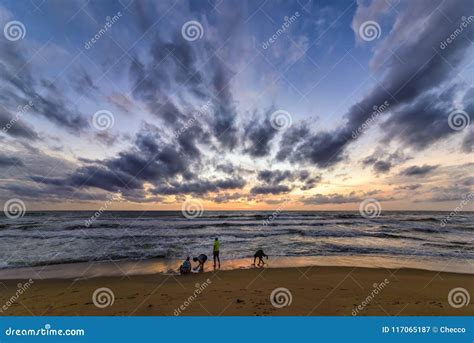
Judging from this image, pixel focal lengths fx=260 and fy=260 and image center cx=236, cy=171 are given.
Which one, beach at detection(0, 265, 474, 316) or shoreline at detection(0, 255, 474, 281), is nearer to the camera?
beach at detection(0, 265, 474, 316)

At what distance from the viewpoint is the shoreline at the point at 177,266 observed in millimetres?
12883

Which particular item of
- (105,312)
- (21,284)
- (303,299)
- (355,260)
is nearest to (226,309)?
(303,299)

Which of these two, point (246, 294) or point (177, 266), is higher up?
point (177, 266)

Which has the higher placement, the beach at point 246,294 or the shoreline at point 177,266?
the shoreline at point 177,266

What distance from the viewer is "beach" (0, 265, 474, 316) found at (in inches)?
318

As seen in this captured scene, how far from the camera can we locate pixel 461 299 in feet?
30.0

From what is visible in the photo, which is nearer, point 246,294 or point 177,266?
point 246,294

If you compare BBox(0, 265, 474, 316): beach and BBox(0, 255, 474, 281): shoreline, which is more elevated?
BBox(0, 255, 474, 281): shoreline

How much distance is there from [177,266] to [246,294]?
623 centimetres

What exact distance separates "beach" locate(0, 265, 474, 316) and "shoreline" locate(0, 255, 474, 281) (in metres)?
0.91

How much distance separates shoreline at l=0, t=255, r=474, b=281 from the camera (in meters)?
12.9

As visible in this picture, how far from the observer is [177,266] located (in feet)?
47.1

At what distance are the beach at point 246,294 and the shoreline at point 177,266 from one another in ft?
2.98

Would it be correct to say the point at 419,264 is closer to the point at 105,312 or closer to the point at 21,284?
the point at 105,312
